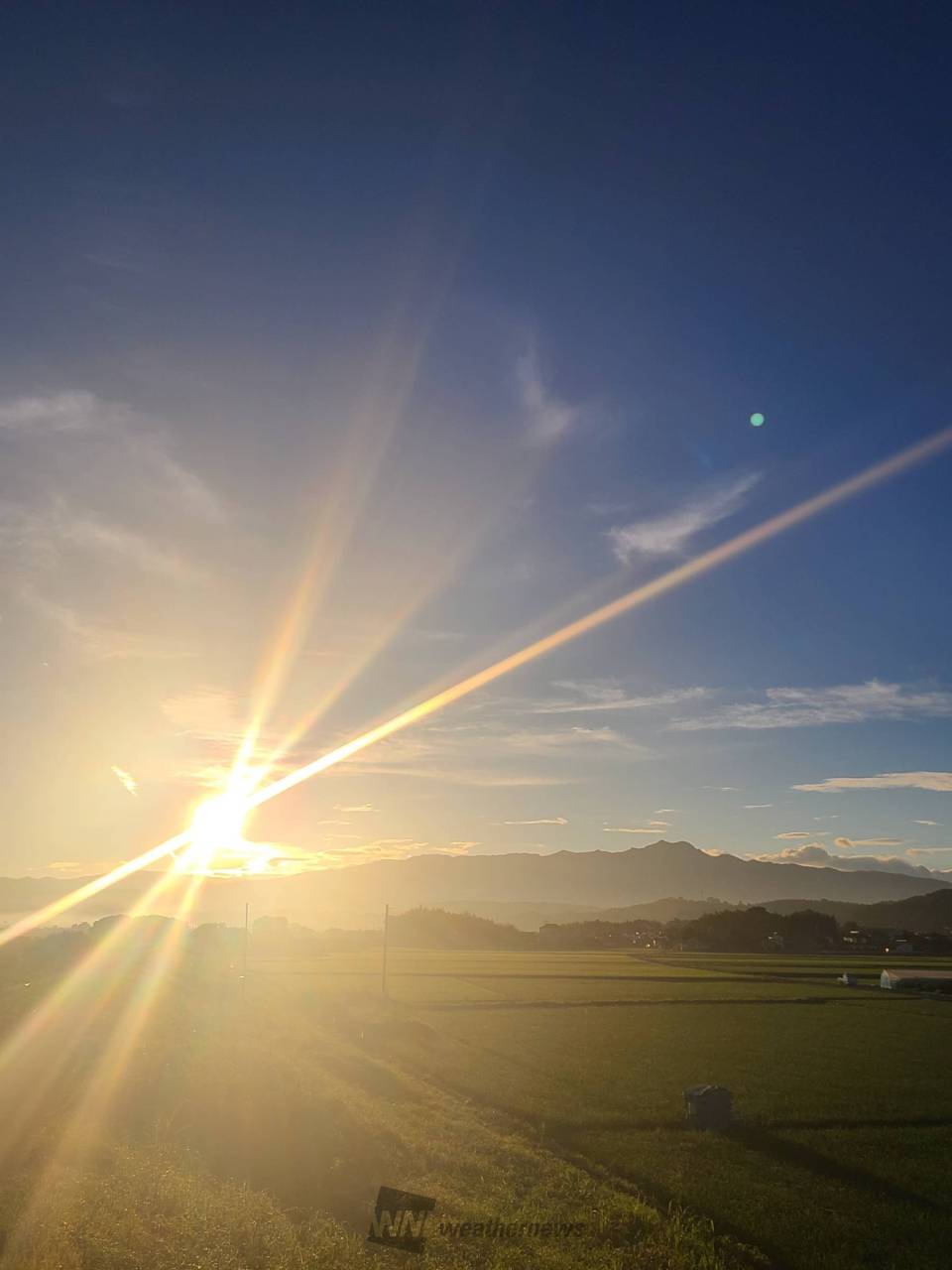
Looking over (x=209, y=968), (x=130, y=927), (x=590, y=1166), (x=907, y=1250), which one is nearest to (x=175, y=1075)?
(x=590, y=1166)

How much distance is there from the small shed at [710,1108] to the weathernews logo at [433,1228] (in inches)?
330

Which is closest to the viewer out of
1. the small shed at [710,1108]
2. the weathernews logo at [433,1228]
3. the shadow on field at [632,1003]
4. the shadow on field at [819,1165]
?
the weathernews logo at [433,1228]

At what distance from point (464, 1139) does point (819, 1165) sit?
801cm

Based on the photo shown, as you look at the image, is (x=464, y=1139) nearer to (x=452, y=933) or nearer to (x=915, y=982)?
(x=915, y=982)

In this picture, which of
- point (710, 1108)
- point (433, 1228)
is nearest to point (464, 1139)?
point (433, 1228)

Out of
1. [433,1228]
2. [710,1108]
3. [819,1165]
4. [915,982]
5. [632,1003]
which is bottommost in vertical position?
[915,982]

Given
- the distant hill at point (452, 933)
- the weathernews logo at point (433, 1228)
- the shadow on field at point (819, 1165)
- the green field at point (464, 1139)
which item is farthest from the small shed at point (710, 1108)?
the distant hill at point (452, 933)

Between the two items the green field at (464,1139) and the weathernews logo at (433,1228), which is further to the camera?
the weathernews logo at (433,1228)

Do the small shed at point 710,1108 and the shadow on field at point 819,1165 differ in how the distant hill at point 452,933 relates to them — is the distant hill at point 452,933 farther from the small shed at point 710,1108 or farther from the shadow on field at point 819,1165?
the shadow on field at point 819,1165

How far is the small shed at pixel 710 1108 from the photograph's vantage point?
22.5 m

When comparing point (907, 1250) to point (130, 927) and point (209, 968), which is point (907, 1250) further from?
point (130, 927)

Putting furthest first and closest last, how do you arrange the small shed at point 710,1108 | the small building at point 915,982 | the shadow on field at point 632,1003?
the small building at point 915,982 → the shadow on field at point 632,1003 → the small shed at point 710,1108

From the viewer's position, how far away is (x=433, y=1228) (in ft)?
49.8

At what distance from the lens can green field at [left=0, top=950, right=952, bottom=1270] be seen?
14.6 m
